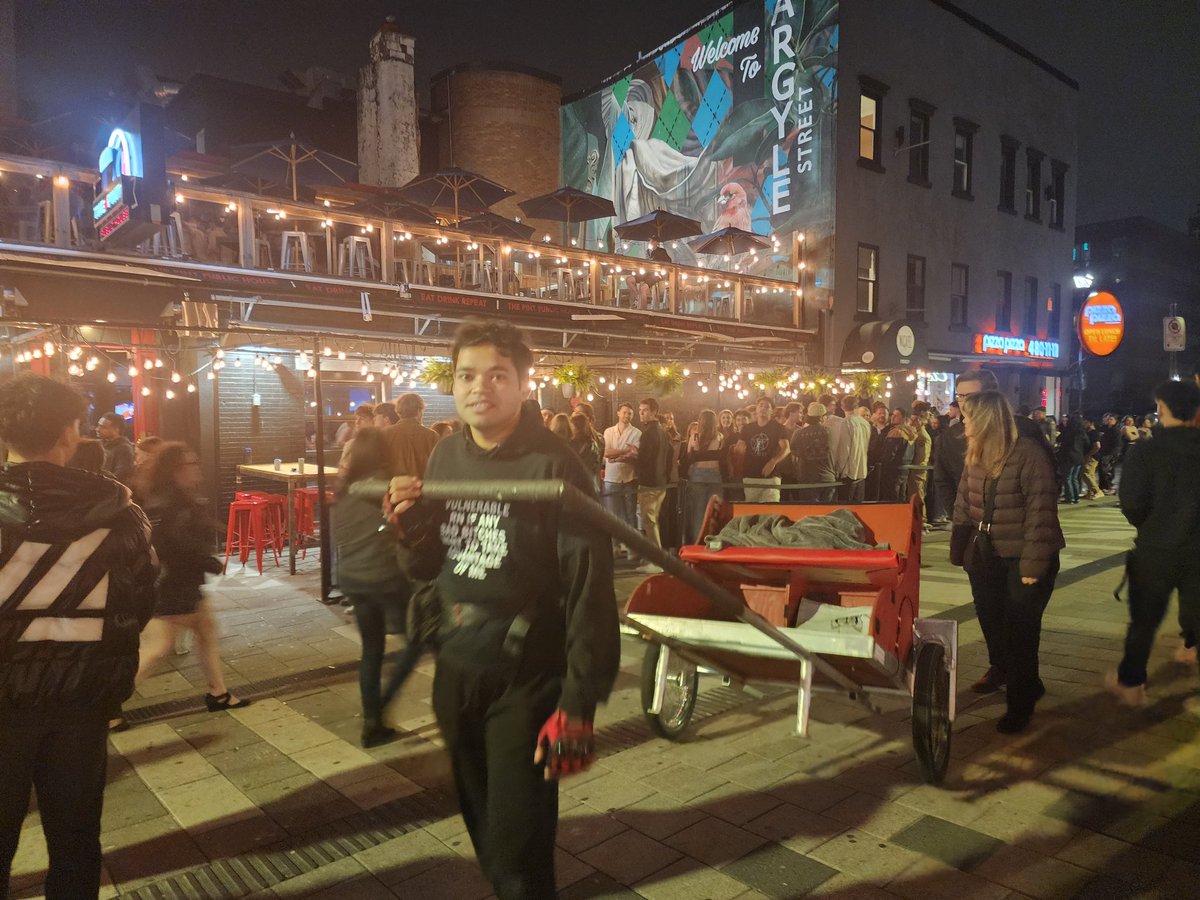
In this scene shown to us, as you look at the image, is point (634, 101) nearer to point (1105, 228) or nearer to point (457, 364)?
point (457, 364)

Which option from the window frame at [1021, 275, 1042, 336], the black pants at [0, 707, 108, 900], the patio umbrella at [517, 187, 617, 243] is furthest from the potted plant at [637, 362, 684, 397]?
the window frame at [1021, 275, 1042, 336]

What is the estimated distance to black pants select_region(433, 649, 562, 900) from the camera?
219 centimetres

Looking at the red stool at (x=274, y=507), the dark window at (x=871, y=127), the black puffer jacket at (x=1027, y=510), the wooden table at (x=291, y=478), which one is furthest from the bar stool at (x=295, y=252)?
the dark window at (x=871, y=127)

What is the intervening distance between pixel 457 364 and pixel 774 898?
8.10ft

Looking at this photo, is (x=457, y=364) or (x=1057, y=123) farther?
(x=1057, y=123)

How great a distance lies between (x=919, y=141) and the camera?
21.6 m

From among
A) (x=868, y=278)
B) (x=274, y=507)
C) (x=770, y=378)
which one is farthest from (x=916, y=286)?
(x=274, y=507)

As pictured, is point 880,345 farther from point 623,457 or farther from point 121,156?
point 121,156

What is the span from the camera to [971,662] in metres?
6.04

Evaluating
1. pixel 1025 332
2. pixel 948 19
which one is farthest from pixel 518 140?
pixel 1025 332

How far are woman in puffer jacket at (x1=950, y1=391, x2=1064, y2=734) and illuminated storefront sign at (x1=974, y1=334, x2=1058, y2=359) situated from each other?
66.7ft

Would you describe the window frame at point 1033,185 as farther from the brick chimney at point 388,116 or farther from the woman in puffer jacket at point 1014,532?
the woman in puffer jacket at point 1014,532

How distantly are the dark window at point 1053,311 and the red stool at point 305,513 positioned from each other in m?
24.5

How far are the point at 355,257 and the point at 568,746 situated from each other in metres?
13.0
